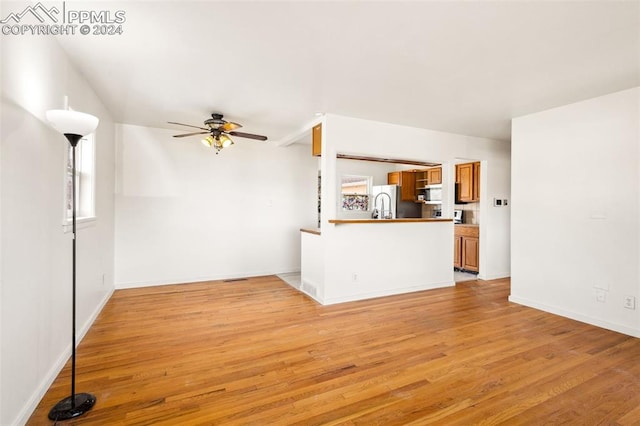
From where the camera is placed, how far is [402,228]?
14.7ft

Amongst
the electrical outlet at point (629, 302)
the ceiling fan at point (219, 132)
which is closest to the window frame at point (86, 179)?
the ceiling fan at point (219, 132)

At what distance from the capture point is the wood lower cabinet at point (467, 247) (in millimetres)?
5633

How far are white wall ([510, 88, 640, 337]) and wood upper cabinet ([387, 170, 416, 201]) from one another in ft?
9.22

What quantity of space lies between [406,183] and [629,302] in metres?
4.29

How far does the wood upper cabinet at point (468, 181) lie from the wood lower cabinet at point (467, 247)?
0.56 m

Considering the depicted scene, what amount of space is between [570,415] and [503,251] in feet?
13.3

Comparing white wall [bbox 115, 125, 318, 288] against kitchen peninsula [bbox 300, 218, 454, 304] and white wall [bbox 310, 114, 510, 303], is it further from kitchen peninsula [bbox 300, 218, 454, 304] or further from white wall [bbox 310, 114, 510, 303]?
white wall [bbox 310, 114, 510, 303]

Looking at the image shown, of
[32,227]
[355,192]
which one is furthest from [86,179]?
[355,192]

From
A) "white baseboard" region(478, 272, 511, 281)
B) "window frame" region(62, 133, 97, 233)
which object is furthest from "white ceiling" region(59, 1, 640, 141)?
"white baseboard" region(478, 272, 511, 281)

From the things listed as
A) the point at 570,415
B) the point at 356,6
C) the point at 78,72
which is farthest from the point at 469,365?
the point at 78,72

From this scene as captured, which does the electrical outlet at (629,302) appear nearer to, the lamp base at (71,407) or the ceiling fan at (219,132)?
the ceiling fan at (219,132)

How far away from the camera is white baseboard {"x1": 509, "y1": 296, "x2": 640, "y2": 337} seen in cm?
311

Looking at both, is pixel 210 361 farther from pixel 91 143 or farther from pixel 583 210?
pixel 583 210

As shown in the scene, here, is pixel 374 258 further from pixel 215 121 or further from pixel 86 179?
pixel 86 179
